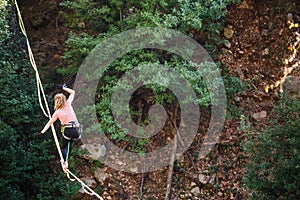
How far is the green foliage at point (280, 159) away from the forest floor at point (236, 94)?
975 millimetres

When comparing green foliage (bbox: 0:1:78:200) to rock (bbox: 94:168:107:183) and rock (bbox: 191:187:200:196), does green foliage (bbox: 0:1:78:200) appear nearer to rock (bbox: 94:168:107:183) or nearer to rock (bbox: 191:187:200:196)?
rock (bbox: 94:168:107:183)

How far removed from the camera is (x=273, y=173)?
5922mm

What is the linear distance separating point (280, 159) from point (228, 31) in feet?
14.8

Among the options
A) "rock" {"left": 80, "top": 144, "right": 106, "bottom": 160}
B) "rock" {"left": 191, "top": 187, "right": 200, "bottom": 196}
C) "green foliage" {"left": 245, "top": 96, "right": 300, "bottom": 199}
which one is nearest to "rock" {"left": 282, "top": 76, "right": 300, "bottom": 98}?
"green foliage" {"left": 245, "top": 96, "right": 300, "bottom": 199}

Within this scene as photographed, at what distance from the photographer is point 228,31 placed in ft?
31.3

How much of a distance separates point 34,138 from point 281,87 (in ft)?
19.8

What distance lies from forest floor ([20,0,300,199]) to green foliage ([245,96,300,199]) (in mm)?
975

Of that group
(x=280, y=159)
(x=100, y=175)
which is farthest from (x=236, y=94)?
(x=100, y=175)

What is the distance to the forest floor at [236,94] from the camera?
25.9 feet

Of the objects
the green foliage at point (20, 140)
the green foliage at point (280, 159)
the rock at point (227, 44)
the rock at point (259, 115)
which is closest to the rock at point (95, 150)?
the green foliage at point (20, 140)

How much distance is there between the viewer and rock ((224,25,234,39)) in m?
9.49

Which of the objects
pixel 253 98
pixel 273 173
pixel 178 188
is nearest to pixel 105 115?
pixel 178 188

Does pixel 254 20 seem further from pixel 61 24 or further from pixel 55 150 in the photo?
pixel 55 150

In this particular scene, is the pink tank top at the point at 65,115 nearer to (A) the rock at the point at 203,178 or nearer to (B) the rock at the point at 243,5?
(A) the rock at the point at 203,178
